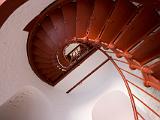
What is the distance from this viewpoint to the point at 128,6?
2625 mm

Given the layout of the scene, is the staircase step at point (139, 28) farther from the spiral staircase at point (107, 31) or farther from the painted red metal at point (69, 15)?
the painted red metal at point (69, 15)

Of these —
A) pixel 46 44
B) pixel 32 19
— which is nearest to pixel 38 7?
pixel 32 19

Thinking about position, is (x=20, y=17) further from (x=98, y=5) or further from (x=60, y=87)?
(x=60, y=87)

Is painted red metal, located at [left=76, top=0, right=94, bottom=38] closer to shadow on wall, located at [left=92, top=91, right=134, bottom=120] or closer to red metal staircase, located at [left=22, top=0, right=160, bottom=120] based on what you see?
red metal staircase, located at [left=22, top=0, right=160, bottom=120]

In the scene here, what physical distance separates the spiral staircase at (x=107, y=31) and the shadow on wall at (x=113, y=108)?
1.07m

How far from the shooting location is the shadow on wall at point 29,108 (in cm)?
493

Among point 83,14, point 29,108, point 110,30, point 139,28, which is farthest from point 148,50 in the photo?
point 29,108

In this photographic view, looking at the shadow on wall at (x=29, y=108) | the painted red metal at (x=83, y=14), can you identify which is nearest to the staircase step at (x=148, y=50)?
the painted red metal at (x=83, y=14)

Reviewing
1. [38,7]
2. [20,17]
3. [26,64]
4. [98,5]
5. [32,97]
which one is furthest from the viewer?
[32,97]

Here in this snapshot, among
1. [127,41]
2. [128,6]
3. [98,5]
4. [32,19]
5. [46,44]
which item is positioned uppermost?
[32,19]

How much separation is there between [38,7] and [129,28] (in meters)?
1.77

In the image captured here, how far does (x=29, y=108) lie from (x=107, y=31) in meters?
3.11

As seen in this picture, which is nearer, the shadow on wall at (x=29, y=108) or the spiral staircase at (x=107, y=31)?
the spiral staircase at (x=107, y=31)

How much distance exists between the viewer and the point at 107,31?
2.83 meters
